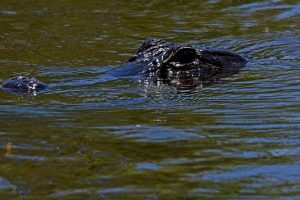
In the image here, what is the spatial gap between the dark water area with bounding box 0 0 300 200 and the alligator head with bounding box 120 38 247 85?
0.26 meters

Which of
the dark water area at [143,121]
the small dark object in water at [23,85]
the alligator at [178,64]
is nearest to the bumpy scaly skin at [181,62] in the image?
the alligator at [178,64]

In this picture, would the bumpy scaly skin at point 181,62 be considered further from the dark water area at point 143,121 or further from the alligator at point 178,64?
the dark water area at point 143,121

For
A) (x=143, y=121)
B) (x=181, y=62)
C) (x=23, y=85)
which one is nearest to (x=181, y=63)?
(x=181, y=62)

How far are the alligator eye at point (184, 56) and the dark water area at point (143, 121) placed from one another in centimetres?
56

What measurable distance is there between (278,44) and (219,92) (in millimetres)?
2814

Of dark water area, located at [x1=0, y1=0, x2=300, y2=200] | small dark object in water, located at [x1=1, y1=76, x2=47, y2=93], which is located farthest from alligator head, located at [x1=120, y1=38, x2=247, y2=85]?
small dark object in water, located at [x1=1, y1=76, x2=47, y2=93]

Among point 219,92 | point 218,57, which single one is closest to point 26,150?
point 219,92

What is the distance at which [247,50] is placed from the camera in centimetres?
997

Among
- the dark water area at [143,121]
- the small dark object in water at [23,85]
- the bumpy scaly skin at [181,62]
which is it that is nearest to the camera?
the dark water area at [143,121]

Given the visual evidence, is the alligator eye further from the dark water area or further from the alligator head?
the dark water area

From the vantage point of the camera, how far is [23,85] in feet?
24.0

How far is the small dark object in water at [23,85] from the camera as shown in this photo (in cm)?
730

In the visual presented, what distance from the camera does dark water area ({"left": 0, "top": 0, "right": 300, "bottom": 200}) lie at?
186 inches

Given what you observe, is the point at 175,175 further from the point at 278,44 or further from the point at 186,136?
the point at 278,44
